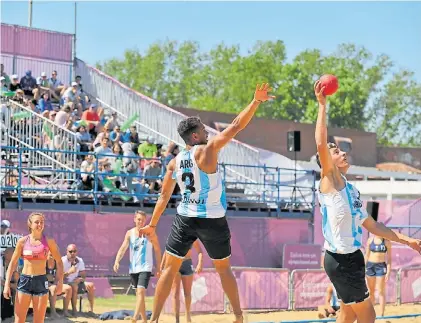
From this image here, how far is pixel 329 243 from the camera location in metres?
8.90

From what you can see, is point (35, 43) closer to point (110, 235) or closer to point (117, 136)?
point (117, 136)

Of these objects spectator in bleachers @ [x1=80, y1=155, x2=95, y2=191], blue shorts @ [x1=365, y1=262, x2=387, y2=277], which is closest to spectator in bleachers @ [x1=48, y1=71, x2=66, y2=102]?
spectator in bleachers @ [x1=80, y1=155, x2=95, y2=191]

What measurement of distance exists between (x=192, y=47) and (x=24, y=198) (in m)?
62.0

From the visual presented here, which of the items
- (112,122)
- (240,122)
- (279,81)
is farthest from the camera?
Result: (279,81)

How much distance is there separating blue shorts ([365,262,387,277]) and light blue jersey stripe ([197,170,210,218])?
803 cm

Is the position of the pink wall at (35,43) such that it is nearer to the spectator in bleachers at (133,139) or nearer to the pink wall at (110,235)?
the spectator in bleachers at (133,139)

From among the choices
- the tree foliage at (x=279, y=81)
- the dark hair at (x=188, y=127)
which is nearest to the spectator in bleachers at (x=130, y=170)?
the dark hair at (x=188, y=127)

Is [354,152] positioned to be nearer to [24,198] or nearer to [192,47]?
[192,47]

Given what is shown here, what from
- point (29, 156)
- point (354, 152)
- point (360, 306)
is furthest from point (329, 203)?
point (354, 152)

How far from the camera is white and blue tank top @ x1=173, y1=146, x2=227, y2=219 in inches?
390

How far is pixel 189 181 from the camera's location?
9.96 metres

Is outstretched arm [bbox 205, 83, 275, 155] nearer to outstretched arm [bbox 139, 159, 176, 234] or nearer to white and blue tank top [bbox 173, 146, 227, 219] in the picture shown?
white and blue tank top [bbox 173, 146, 227, 219]

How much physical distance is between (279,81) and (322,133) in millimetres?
66076

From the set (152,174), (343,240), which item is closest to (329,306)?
(152,174)
